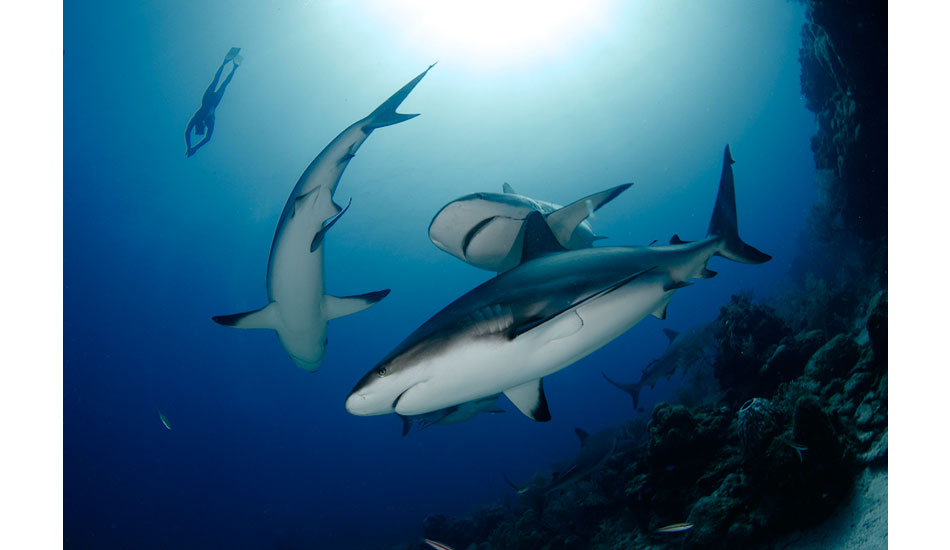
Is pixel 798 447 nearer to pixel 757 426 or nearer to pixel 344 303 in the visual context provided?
pixel 757 426

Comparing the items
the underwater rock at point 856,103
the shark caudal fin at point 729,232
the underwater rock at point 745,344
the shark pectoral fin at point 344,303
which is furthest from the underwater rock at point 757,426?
the underwater rock at point 856,103

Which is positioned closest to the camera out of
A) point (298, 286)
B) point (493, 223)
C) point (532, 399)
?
point (532, 399)

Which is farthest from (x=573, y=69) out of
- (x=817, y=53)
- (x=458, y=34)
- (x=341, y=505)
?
(x=341, y=505)

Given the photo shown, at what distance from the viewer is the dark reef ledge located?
354cm

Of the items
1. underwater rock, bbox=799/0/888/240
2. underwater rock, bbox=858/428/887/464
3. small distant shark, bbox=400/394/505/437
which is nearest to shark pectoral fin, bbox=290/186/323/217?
small distant shark, bbox=400/394/505/437

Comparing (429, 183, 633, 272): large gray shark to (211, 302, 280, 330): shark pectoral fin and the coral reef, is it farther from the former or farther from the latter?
the coral reef

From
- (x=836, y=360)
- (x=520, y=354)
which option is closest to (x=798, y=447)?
(x=836, y=360)

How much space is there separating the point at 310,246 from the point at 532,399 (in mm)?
3084

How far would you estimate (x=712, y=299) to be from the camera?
60438 mm

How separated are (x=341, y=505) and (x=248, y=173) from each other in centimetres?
3909

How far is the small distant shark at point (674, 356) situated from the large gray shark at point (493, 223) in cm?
660

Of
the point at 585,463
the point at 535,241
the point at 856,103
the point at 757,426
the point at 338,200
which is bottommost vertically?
the point at 585,463

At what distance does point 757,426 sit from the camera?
400cm

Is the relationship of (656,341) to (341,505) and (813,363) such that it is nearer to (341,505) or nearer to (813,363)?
(341,505)
